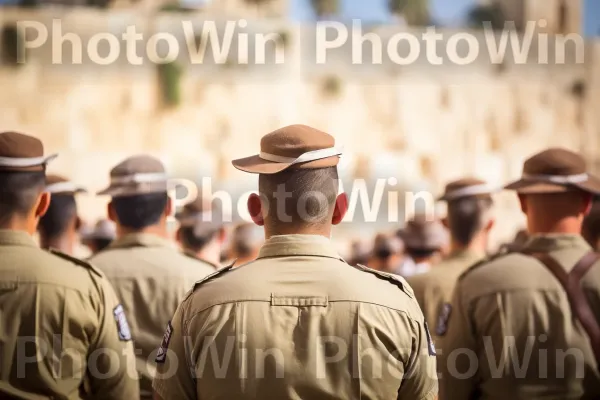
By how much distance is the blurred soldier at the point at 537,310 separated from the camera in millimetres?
3227

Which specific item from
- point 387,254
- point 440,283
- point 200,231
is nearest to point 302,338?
point 440,283

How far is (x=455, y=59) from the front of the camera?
3747 centimetres

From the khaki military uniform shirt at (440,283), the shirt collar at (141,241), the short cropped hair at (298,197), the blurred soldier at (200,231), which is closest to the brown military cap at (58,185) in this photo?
the shirt collar at (141,241)

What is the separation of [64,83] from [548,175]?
1169 inches

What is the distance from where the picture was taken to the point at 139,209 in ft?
12.8

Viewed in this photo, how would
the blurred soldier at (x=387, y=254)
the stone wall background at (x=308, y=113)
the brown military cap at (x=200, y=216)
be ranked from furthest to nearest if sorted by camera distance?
the stone wall background at (x=308, y=113) < the blurred soldier at (x=387, y=254) < the brown military cap at (x=200, y=216)

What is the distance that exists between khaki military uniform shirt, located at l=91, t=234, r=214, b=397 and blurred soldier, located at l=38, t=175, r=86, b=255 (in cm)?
27

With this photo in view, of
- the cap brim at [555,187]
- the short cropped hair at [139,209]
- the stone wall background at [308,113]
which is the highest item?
the stone wall background at [308,113]

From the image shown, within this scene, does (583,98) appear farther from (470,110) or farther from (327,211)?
(327,211)

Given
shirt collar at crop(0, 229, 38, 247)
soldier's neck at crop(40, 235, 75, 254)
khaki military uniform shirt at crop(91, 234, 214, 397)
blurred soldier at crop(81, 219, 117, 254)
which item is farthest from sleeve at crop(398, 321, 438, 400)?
blurred soldier at crop(81, 219, 117, 254)

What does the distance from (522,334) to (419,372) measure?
1.02 m

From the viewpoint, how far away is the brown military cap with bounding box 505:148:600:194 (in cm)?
338

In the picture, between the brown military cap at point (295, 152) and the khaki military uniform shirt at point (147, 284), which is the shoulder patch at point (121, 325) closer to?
the khaki military uniform shirt at point (147, 284)

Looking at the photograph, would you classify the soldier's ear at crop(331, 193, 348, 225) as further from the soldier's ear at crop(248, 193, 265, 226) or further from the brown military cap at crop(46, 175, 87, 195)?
the brown military cap at crop(46, 175, 87, 195)
